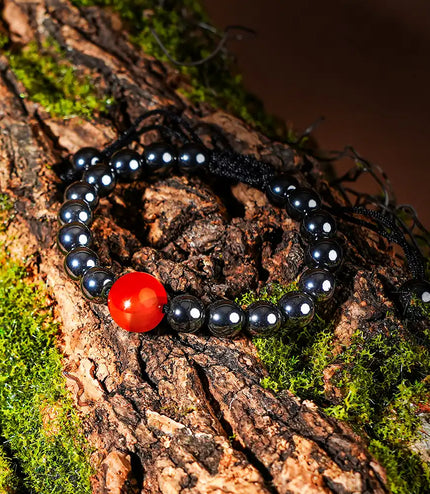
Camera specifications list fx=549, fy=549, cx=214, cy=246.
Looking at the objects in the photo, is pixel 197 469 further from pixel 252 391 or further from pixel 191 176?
pixel 191 176

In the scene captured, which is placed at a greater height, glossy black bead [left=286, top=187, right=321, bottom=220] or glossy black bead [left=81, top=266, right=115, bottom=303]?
glossy black bead [left=286, top=187, right=321, bottom=220]

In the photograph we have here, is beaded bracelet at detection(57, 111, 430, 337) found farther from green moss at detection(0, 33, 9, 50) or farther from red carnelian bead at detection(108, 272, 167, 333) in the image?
green moss at detection(0, 33, 9, 50)

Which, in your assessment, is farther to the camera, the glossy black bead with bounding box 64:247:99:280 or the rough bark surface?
the glossy black bead with bounding box 64:247:99:280

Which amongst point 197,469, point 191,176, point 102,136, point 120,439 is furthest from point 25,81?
point 197,469

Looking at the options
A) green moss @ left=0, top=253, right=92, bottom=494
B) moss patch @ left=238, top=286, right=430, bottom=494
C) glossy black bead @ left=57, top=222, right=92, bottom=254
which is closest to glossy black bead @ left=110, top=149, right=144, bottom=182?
glossy black bead @ left=57, top=222, right=92, bottom=254

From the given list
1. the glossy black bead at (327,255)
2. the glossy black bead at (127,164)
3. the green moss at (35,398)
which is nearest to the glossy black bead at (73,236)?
the green moss at (35,398)

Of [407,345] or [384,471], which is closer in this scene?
[384,471]
